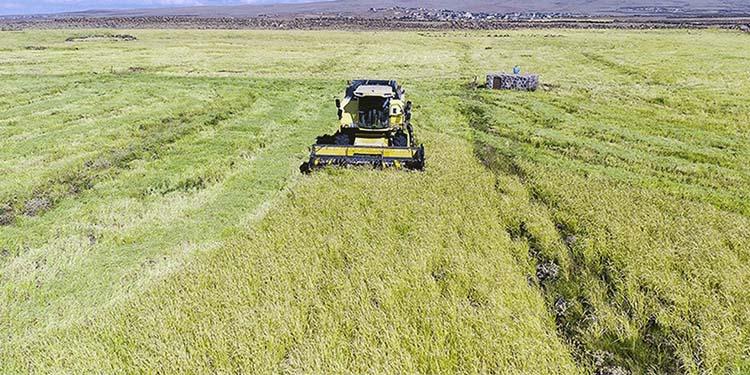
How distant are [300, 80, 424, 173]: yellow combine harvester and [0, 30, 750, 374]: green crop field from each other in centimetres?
65

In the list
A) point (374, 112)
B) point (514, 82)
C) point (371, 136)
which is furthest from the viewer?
point (514, 82)

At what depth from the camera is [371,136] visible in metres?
15.3

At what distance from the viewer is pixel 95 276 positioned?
8.20 m

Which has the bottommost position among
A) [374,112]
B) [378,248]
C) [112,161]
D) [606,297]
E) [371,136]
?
[606,297]

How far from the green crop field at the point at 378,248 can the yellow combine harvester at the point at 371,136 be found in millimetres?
646

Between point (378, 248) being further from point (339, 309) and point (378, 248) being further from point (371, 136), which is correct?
point (371, 136)

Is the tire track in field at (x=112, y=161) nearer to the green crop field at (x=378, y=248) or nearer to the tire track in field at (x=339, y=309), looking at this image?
the green crop field at (x=378, y=248)

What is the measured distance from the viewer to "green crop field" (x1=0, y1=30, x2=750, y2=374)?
602 centimetres

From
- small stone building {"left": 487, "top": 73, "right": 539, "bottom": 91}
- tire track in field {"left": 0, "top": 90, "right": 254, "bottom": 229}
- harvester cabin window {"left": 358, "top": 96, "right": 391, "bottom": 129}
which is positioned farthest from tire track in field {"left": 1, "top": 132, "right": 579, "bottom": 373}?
small stone building {"left": 487, "top": 73, "right": 539, "bottom": 91}

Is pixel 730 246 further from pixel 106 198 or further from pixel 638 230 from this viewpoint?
pixel 106 198

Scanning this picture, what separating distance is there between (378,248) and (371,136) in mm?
7129

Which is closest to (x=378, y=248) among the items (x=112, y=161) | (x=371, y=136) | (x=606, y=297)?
(x=606, y=297)

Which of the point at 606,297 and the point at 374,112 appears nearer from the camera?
the point at 606,297

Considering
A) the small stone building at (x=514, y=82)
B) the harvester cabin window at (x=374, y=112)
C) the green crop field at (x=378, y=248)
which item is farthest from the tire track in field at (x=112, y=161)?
the small stone building at (x=514, y=82)
